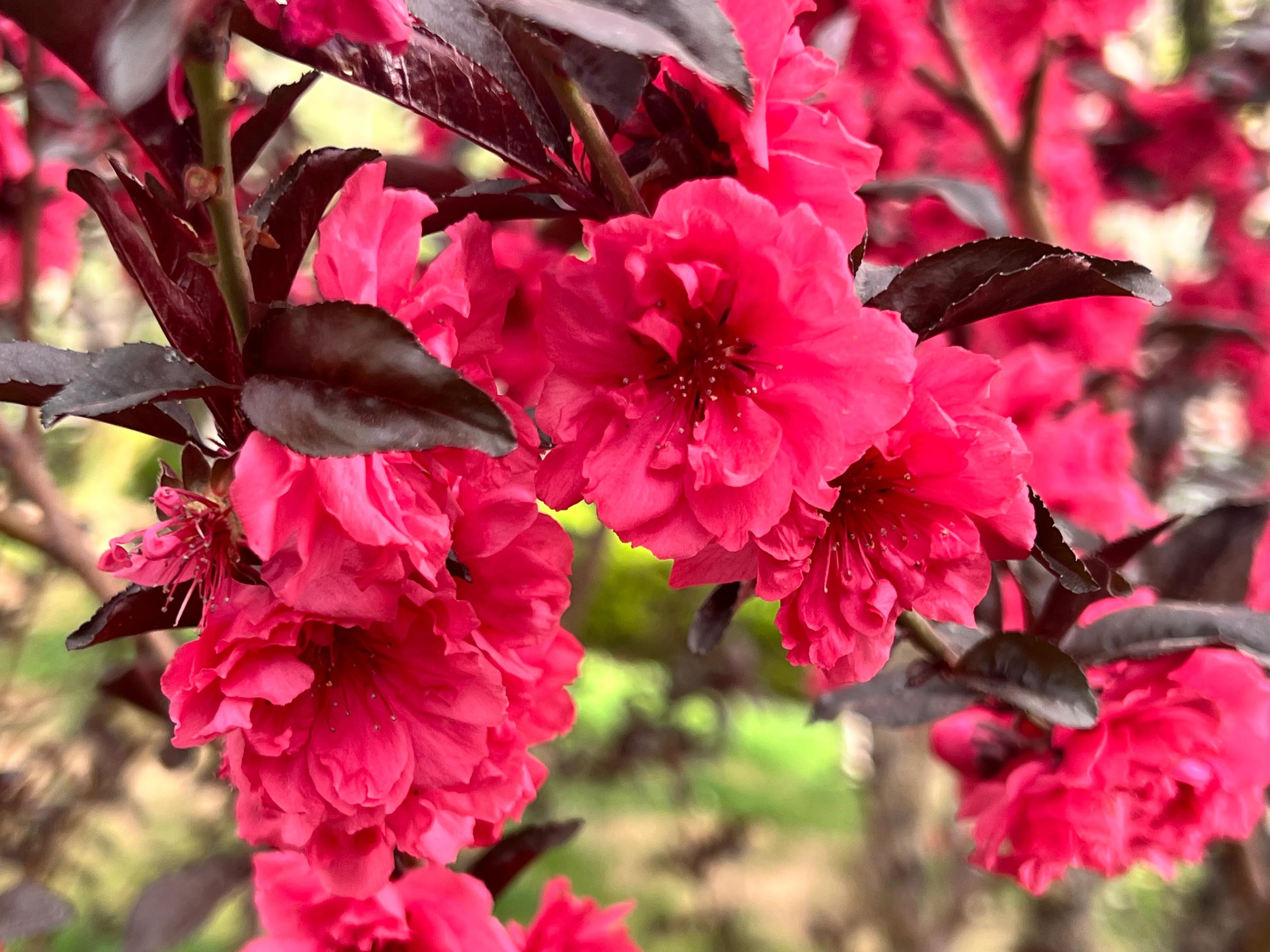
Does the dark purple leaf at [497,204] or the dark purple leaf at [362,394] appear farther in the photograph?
the dark purple leaf at [497,204]

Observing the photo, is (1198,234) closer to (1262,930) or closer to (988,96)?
(988,96)

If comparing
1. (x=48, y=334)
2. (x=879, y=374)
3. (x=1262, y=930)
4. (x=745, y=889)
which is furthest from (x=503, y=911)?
(x=879, y=374)

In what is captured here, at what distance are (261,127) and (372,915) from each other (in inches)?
17.7

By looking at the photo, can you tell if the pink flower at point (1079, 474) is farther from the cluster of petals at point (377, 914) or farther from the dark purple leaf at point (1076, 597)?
the cluster of petals at point (377, 914)

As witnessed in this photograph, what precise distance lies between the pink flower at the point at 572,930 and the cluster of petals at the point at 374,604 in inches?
7.3

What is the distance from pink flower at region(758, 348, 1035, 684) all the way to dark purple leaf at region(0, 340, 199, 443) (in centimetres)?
29

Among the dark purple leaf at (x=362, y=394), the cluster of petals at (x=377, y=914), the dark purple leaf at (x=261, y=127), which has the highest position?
the dark purple leaf at (x=261, y=127)

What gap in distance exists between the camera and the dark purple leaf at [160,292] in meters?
0.43

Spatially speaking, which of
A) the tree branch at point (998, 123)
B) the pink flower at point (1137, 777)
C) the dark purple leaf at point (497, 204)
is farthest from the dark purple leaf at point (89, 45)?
the tree branch at point (998, 123)

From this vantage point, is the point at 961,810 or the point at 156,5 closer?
the point at 156,5

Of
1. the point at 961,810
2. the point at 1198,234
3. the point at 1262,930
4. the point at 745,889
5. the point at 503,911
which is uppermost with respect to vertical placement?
the point at 961,810

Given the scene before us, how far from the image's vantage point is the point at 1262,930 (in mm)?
1052

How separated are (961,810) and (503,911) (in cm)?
238

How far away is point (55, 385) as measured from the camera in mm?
433
